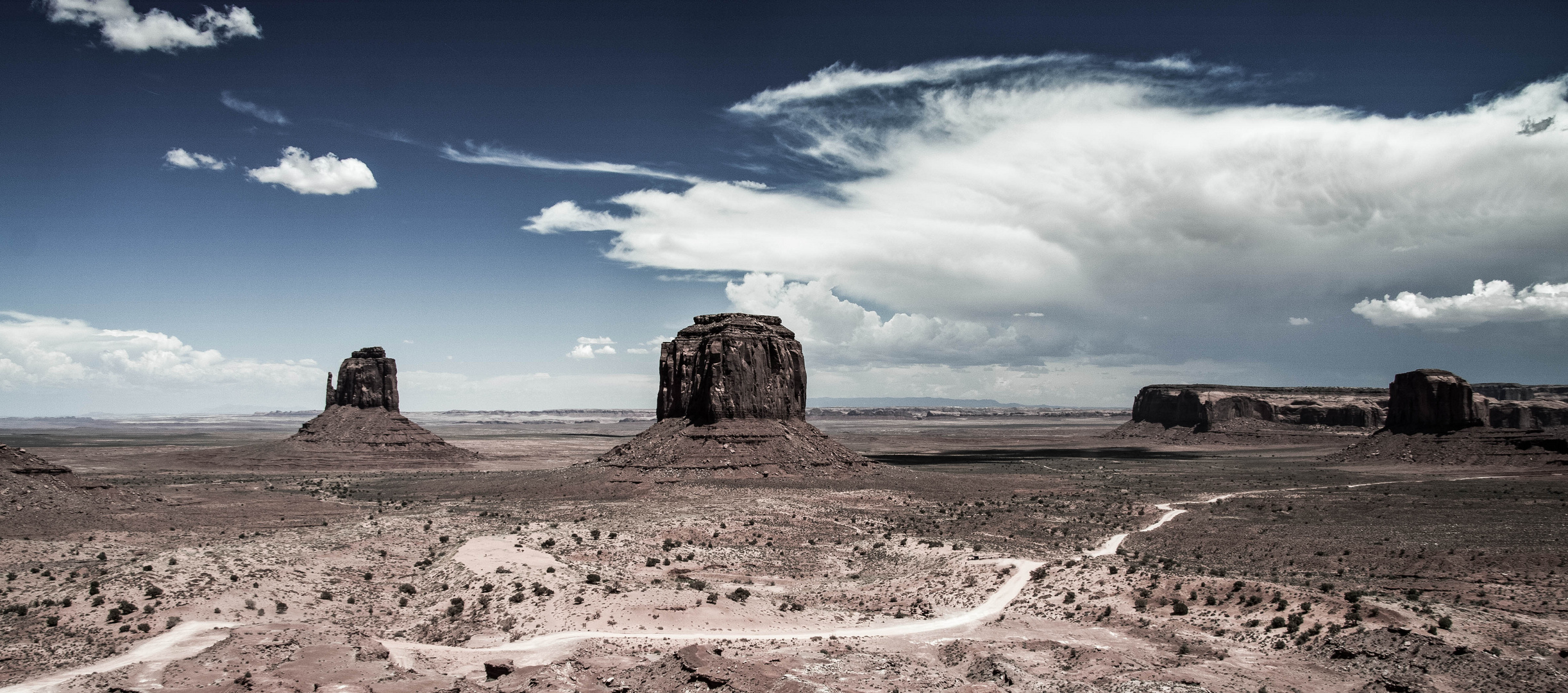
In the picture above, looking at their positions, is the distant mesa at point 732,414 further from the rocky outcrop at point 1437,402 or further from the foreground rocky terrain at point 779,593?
the rocky outcrop at point 1437,402

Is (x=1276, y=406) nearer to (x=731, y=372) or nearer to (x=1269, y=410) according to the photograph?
(x=1269, y=410)

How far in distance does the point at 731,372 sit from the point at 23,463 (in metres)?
43.7

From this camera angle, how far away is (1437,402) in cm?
8850

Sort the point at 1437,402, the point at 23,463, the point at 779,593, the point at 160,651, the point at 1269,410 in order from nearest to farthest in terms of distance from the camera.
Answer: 1. the point at 160,651
2. the point at 779,593
3. the point at 23,463
4. the point at 1437,402
5. the point at 1269,410

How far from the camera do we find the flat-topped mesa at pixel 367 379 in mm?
102625

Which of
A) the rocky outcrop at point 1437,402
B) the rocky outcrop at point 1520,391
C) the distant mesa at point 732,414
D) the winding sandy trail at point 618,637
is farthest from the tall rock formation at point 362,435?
the rocky outcrop at point 1520,391

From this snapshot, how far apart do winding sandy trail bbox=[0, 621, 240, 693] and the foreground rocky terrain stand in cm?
12

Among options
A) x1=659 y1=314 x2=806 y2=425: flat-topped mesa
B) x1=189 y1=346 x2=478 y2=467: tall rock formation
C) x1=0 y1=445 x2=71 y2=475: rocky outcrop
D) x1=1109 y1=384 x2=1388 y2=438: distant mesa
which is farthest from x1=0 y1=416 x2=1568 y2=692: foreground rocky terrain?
x1=1109 y1=384 x2=1388 y2=438: distant mesa

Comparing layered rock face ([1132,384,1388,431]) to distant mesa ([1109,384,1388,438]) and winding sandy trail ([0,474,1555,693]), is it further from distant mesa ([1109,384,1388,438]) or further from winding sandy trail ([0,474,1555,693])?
winding sandy trail ([0,474,1555,693])

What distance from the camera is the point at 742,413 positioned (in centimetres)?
6650

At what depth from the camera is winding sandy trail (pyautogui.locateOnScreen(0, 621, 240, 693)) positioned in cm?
1914

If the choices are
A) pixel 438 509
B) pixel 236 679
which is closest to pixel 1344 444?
pixel 438 509

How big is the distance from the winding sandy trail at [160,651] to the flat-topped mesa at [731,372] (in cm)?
4393

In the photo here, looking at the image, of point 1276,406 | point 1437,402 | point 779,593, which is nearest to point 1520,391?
point 1276,406
